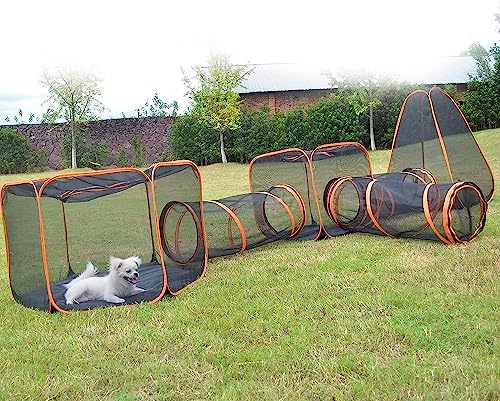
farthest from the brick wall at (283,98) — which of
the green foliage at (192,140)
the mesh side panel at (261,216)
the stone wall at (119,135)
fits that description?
the mesh side panel at (261,216)

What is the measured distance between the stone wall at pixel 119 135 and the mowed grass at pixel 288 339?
17.1 meters

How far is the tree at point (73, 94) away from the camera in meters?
22.0

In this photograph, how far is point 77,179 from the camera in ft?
14.9

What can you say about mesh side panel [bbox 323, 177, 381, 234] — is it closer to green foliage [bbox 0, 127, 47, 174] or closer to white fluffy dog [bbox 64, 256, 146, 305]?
white fluffy dog [bbox 64, 256, 146, 305]

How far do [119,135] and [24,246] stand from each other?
18.0 metres

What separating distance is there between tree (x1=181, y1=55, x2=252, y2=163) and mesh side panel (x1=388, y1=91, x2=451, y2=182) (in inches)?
478

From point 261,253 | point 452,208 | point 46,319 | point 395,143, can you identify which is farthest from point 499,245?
point 46,319

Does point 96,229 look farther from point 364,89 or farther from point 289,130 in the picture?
point 364,89

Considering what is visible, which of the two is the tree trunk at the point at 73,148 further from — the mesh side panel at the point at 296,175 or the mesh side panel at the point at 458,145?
the mesh side panel at the point at 458,145

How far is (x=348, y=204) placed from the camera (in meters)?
6.82

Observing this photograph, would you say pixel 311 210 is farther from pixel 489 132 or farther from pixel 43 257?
pixel 489 132

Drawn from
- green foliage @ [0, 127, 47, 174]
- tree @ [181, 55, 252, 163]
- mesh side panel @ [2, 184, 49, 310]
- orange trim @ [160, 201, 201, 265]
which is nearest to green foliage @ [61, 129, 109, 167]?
green foliage @ [0, 127, 47, 174]

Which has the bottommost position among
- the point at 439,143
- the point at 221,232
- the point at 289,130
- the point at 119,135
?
the point at 221,232

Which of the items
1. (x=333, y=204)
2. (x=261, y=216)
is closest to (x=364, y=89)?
(x=333, y=204)
